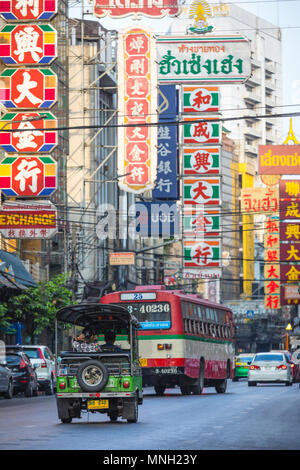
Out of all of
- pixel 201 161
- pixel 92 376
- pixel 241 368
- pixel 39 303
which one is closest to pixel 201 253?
pixel 201 161

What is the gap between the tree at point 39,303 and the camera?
50500mm

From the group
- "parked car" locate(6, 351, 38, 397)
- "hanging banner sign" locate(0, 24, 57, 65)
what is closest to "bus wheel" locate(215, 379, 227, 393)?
"parked car" locate(6, 351, 38, 397)

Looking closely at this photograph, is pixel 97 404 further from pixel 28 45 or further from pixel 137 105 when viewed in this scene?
pixel 137 105

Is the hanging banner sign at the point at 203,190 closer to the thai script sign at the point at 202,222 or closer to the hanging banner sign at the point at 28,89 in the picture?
the thai script sign at the point at 202,222

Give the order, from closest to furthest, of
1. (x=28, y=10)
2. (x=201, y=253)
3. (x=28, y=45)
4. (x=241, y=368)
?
(x=28, y=45)
(x=28, y=10)
(x=201, y=253)
(x=241, y=368)

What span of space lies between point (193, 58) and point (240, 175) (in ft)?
357

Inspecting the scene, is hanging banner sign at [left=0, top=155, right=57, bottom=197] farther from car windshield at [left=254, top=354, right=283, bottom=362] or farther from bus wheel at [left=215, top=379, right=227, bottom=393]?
car windshield at [left=254, top=354, right=283, bottom=362]

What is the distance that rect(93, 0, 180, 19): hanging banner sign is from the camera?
168 ft

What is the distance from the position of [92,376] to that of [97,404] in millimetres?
607

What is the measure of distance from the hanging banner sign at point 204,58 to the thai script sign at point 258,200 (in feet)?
181

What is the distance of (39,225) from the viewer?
42250 millimetres

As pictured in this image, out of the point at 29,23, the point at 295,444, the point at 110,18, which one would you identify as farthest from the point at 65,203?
the point at 295,444

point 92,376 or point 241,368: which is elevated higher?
point 92,376

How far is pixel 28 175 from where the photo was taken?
42188 mm
